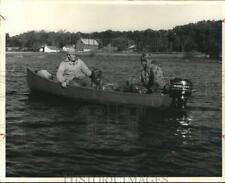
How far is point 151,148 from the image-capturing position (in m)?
7.92

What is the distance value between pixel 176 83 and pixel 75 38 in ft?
6.88

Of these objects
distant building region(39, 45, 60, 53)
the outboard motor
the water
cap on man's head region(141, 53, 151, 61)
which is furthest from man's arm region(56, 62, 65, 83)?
the outboard motor

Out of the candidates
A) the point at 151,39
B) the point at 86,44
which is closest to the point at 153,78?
the point at 151,39

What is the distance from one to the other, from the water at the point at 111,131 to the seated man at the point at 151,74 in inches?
5.3

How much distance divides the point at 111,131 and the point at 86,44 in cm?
171

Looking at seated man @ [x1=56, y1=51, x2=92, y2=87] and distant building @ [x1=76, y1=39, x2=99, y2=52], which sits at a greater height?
distant building @ [x1=76, y1=39, x2=99, y2=52]

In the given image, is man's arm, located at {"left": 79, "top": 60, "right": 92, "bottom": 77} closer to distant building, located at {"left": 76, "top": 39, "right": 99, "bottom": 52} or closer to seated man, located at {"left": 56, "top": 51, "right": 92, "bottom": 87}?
seated man, located at {"left": 56, "top": 51, "right": 92, "bottom": 87}

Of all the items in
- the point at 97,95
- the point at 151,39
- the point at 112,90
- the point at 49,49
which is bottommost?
the point at 97,95

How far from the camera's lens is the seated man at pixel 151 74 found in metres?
8.30

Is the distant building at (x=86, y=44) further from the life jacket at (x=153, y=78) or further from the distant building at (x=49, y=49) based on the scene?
the life jacket at (x=153, y=78)

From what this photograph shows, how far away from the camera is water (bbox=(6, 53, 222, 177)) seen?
25.3 ft

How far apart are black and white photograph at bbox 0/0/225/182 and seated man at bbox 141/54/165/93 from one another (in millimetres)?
19

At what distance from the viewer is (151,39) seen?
329 inches

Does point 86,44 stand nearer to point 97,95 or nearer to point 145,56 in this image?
A: point 97,95
